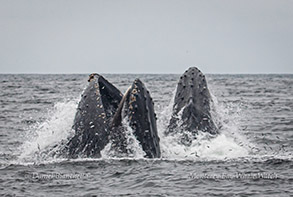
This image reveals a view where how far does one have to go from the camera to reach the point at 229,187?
7.86m

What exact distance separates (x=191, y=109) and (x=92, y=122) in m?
2.10

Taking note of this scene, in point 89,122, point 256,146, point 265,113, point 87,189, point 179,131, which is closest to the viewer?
point 87,189

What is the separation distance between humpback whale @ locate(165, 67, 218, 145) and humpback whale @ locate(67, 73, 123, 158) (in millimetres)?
1435

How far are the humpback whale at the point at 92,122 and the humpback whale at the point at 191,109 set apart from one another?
4.71 feet

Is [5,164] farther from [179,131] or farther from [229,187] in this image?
[229,187]

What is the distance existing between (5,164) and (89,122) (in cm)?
220

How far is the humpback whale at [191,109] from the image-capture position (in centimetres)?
960

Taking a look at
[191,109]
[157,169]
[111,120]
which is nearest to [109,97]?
[111,120]

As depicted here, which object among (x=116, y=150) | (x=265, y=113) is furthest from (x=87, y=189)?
(x=265, y=113)

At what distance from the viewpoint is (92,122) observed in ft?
26.9

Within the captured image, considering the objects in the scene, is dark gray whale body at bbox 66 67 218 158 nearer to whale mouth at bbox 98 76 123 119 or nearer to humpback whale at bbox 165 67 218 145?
whale mouth at bbox 98 76 123 119

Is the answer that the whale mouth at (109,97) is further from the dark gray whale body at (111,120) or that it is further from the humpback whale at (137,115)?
the humpback whale at (137,115)

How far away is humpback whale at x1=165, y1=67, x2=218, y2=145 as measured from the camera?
31.5 ft

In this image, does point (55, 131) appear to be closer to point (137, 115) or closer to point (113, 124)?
point (113, 124)
